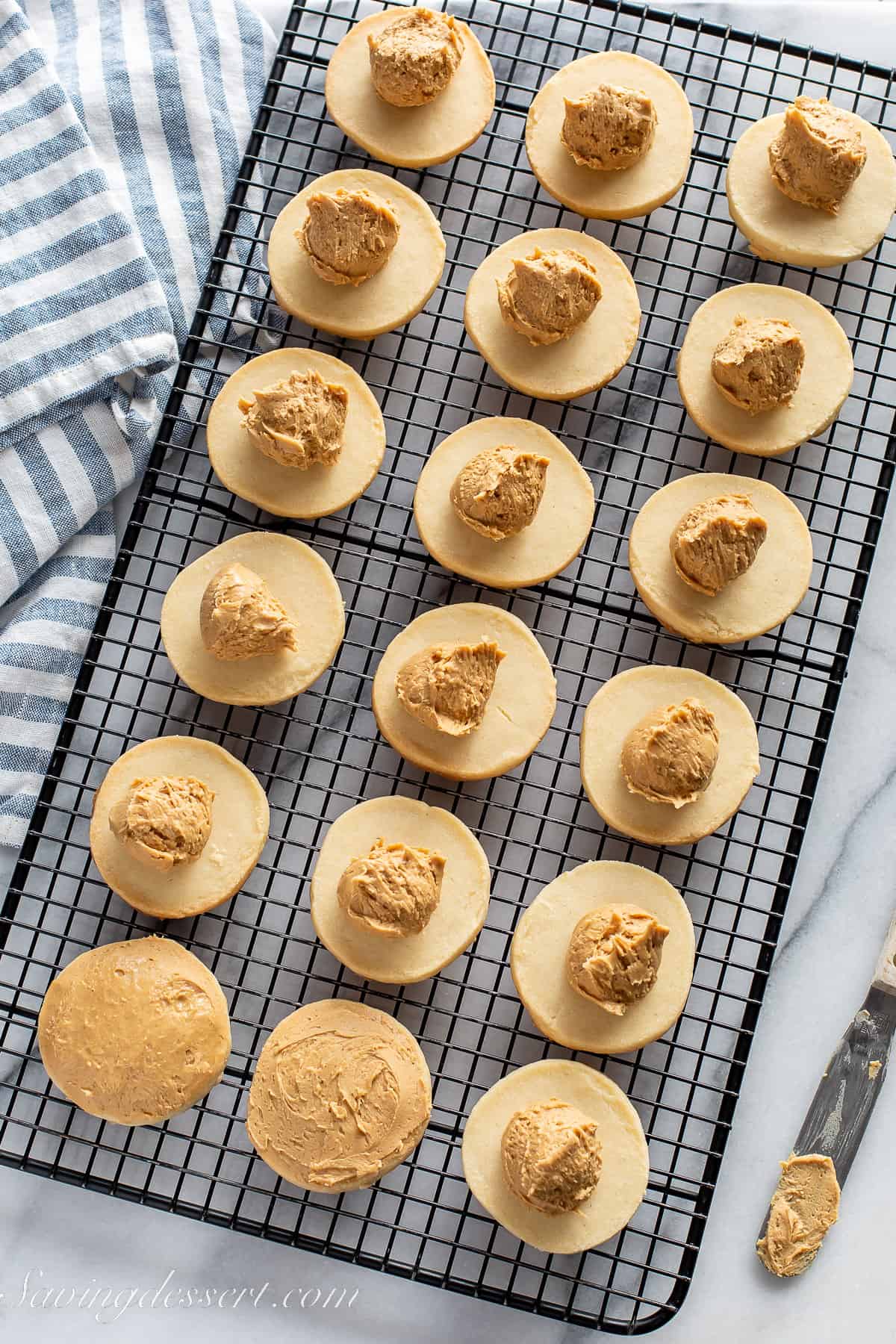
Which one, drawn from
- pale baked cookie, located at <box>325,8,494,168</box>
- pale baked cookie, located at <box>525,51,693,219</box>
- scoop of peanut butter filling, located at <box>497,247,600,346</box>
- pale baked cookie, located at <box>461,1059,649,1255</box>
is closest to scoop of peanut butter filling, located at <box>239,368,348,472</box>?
scoop of peanut butter filling, located at <box>497,247,600,346</box>

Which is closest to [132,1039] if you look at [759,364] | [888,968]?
[888,968]

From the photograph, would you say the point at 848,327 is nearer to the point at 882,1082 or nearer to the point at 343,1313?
the point at 882,1082

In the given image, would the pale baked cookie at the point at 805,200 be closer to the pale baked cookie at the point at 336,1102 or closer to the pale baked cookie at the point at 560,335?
the pale baked cookie at the point at 560,335

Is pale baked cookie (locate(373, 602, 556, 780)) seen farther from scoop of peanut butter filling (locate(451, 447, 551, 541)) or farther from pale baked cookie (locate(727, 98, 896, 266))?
pale baked cookie (locate(727, 98, 896, 266))

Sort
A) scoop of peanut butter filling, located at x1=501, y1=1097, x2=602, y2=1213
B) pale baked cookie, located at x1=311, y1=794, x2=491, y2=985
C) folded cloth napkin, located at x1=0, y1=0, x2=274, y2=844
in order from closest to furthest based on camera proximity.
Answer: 1. scoop of peanut butter filling, located at x1=501, y1=1097, x2=602, y2=1213
2. pale baked cookie, located at x1=311, y1=794, x2=491, y2=985
3. folded cloth napkin, located at x1=0, y1=0, x2=274, y2=844

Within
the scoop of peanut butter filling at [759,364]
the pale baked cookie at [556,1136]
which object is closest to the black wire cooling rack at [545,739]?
the pale baked cookie at [556,1136]

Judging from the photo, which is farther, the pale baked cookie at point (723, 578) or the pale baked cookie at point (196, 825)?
the pale baked cookie at point (723, 578)

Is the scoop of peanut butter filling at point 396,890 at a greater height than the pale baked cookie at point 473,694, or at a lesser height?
lesser
